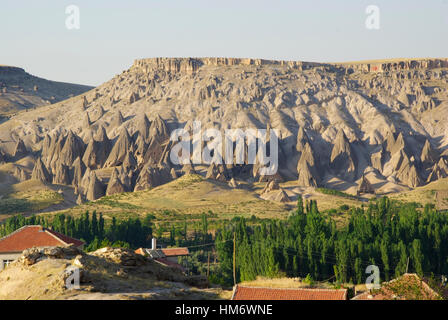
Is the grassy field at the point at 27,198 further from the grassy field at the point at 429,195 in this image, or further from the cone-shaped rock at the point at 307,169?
the grassy field at the point at 429,195

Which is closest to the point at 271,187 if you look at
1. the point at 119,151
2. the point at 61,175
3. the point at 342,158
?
the point at 342,158

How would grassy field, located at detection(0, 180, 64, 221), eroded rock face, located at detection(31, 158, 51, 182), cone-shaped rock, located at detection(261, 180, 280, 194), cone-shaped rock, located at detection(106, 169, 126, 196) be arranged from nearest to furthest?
grassy field, located at detection(0, 180, 64, 221)
cone-shaped rock, located at detection(261, 180, 280, 194)
cone-shaped rock, located at detection(106, 169, 126, 196)
eroded rock face, located at detection(31, 158, 51, 182)

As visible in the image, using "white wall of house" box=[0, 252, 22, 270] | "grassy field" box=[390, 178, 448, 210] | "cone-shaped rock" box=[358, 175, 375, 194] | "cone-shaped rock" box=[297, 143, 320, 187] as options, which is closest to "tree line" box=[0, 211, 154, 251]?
"white wall of house" box=[0, 252, 22, 270]

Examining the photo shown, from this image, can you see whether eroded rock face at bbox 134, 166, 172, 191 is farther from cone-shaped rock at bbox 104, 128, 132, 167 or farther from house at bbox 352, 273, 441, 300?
house at bbox 352, 273, 441, 300

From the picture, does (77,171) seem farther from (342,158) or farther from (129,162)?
(342,158)

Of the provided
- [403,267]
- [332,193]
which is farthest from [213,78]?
[403,267]
